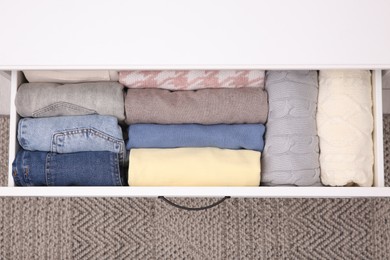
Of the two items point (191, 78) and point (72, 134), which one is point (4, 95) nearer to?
point (72, 134)

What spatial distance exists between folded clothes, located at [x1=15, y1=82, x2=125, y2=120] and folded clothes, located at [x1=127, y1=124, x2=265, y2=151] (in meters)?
0.06

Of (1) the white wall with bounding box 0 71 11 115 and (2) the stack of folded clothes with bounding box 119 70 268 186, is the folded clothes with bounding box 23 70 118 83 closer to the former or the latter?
(2) the stack of folded clothes with bounding box 119 70 268 186

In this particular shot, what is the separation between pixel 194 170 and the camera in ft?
2.85

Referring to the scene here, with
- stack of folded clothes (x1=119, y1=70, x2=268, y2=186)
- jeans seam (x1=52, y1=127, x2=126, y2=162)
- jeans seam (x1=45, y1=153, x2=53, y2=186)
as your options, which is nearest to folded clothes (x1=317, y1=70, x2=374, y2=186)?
stack of folded clothes (x1=119, y1=70, x2=268, y2=186)

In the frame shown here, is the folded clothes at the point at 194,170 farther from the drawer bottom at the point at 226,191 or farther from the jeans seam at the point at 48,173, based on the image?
the jeans seam at the point at 48,173

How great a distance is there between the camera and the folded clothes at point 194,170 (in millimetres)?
867

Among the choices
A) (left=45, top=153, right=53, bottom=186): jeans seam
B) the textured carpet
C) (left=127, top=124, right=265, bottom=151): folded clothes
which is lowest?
the textured carpet

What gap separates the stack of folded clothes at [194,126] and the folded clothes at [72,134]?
0.04 meters

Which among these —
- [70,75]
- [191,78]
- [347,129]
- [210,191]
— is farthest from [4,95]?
[347,129]

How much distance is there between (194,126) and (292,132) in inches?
8.1

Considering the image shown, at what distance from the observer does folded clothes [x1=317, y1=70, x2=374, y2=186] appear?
2.84 feet
